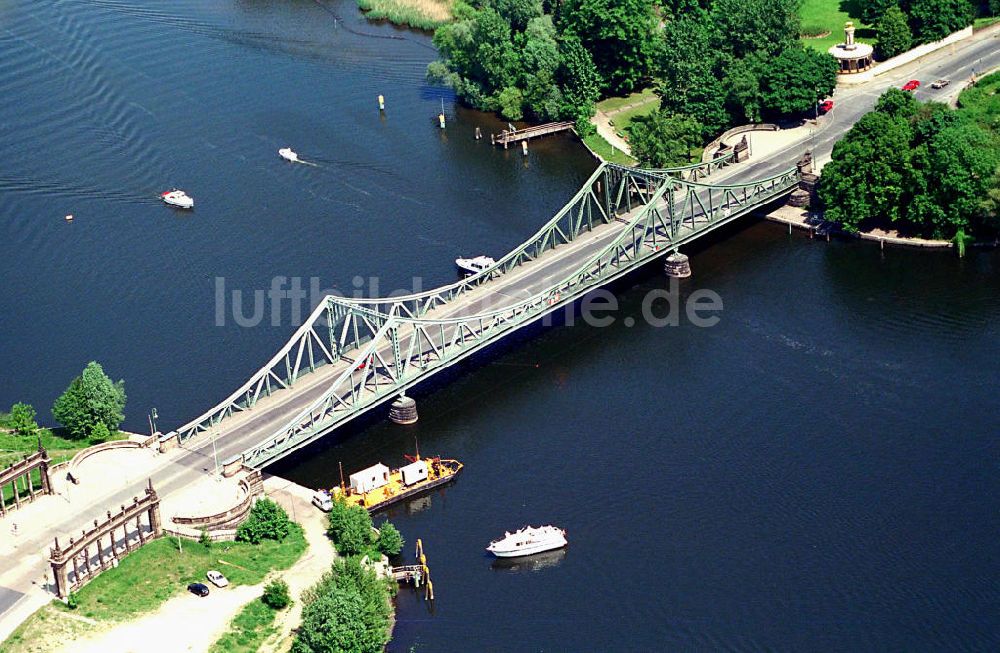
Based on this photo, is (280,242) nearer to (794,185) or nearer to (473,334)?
(473,334)

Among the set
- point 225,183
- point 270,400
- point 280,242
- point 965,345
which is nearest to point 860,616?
point 965,345

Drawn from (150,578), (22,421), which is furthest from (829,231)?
(150,578)

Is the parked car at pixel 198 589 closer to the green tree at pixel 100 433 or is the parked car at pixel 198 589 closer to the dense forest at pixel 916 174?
the green tree at pixel 100 433

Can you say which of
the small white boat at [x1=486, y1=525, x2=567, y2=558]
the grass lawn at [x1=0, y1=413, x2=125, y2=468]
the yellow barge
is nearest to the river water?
the small white boat at [x1=486, y1=525, x2=567, y2=558]

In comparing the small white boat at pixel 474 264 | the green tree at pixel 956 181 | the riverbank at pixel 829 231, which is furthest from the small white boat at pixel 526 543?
the green tree at pixel 956 181

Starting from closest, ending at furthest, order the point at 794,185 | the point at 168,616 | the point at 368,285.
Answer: the point at 168,616 < the point at 368,285 < the point at 794,185
